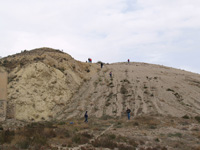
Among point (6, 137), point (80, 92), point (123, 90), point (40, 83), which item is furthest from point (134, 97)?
point (6, 137)

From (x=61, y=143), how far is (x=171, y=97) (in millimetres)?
17617

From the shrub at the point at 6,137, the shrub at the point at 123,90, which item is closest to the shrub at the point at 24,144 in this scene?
the shrub at the point at 6,137

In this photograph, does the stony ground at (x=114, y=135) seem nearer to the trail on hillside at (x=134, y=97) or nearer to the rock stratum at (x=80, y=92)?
the trail on hillside at (x=134, y=97)

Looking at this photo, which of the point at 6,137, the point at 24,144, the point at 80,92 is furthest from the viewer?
the point at 80,92

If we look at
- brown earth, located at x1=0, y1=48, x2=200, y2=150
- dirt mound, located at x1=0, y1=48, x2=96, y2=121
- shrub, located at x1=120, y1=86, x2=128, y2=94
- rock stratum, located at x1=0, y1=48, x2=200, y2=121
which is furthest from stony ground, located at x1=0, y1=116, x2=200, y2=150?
shrub, located at x1=120, y1=86, x2=128, y2=94

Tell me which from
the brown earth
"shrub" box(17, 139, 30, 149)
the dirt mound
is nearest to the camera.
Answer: "shrub" box(17, 139, 30, 149)

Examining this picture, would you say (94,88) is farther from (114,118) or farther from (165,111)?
(165,111)

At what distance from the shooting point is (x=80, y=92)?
28.2 meters

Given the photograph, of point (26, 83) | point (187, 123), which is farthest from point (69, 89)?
point (187, 123)

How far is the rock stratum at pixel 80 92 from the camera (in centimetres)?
2273

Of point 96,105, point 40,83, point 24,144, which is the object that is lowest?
point 24,144

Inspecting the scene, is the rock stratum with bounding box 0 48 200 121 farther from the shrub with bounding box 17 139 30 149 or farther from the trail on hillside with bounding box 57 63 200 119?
the shrub with bounding box 17 139 30 149

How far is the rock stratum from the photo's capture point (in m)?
22.7

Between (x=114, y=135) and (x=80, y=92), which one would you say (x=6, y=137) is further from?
(x=80, y=92)
